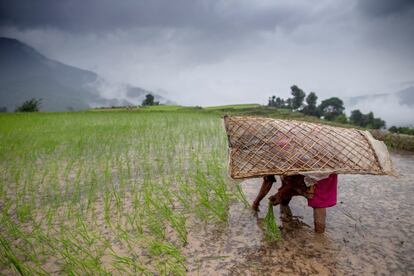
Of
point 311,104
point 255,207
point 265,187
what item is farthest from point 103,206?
point 311,104

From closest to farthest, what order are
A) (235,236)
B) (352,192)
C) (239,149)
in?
(239,149)
(235,236)
(352,192)

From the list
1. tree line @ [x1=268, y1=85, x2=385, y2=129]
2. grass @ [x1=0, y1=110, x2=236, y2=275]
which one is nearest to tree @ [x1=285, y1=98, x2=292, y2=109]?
tree line @ [x1=268, y1=85, x2=385, y2=129]

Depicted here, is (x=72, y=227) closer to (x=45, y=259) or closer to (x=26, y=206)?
(x=45, y=259)

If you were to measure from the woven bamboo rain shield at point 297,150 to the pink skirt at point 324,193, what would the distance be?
275 mm

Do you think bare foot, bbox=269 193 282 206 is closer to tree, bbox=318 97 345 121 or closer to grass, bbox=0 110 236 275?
grass, bbox=0 110 236 275

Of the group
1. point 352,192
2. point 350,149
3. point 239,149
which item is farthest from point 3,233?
point 352,192

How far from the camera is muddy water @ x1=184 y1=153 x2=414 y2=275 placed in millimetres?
1921

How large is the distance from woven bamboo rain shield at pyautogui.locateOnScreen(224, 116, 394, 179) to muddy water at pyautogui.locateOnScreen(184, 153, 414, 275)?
2.03 feet

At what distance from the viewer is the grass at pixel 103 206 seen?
195 cm

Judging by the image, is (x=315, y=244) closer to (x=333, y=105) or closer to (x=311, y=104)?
(x=311, y=104)

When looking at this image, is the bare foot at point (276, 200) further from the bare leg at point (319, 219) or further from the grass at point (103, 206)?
the grass at point (103, 206)

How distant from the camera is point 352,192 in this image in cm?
331

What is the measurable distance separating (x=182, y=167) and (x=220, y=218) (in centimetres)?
177

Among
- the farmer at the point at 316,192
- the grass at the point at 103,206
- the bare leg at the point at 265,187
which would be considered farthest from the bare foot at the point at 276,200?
the grass at the point at 103,206
